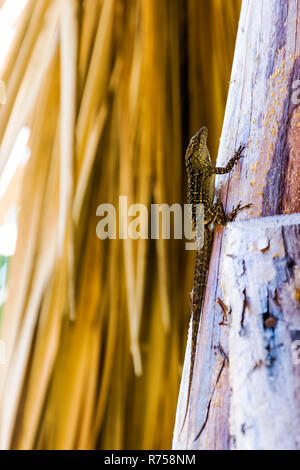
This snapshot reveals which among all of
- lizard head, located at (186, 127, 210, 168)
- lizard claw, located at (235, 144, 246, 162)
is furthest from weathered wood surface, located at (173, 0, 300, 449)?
lizard head, located at (186, 127, 210, 168)

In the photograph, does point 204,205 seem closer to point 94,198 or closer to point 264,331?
point 94,198

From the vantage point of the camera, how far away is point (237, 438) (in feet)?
1.13

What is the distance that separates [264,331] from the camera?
1.21 ft

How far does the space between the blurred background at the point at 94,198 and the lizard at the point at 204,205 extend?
0.22 ft

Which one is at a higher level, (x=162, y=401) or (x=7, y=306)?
(x=7, y=306)

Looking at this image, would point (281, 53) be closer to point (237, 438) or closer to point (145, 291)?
point (237, 438)

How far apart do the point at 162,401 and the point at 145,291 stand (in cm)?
26

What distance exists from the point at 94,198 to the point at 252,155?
461 millimetres

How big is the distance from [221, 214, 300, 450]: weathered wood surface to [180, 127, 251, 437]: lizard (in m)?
0.06

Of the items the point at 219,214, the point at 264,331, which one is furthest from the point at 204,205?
the point at 264,331

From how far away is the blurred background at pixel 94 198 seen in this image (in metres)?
0.76

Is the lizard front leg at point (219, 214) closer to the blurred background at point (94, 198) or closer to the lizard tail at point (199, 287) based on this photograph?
the lizard tail at point (199, 287)

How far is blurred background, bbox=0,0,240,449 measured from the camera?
2.49ft
